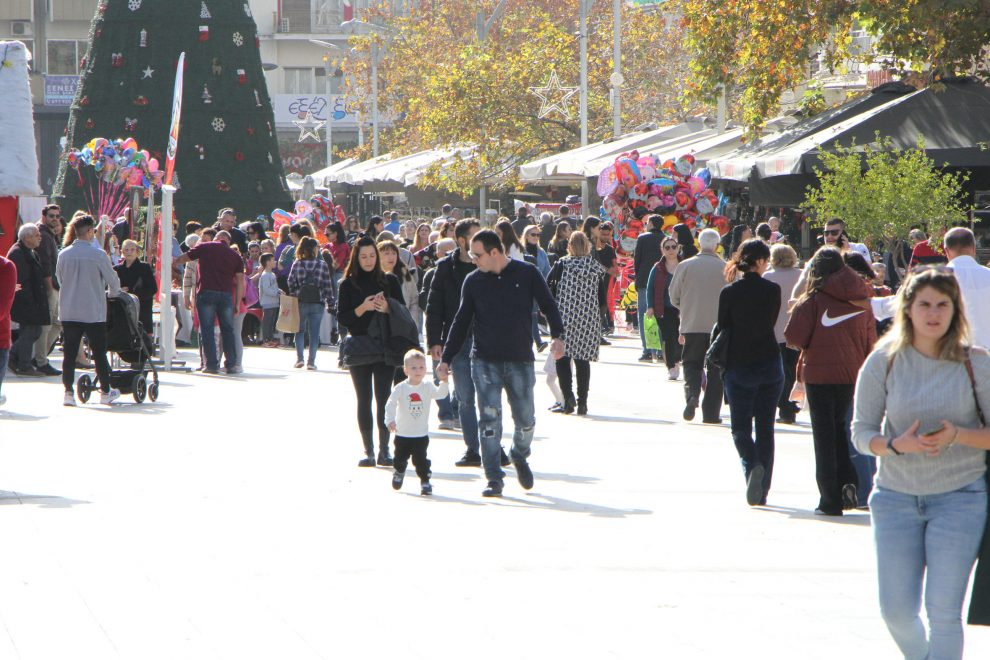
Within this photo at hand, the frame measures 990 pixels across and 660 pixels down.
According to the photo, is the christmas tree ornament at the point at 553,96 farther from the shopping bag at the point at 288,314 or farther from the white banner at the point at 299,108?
the white banner at the point at 299,108

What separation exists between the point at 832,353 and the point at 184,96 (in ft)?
74.3

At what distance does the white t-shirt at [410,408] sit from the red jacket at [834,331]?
2258 millimetres

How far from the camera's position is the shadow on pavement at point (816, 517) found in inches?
353

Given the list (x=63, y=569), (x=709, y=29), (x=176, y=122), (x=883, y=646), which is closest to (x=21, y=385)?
(x=176, y=122)

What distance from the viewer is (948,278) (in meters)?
5.01

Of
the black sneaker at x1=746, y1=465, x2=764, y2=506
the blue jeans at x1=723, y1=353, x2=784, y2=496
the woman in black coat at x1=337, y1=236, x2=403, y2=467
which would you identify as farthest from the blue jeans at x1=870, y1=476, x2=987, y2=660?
the woman in black coat at x1=337, y1=236, x2=403, y2=467

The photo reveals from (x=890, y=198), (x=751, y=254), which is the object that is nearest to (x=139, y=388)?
(x=751, y=254)

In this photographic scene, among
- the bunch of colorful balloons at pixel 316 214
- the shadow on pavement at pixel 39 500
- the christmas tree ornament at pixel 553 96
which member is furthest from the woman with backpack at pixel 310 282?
the christmas tree ornament at pixel 553 96

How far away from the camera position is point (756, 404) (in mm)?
9758

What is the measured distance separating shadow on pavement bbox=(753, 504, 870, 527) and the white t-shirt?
82.7 inches

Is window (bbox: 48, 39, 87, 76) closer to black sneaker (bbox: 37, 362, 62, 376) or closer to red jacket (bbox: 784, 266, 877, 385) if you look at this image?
black sneaker (bbox: 37, 362, 62, 376)

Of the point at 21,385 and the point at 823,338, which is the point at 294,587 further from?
the point at 21,385

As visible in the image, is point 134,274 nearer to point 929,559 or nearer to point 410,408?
point 410,408

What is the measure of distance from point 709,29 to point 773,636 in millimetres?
17240
